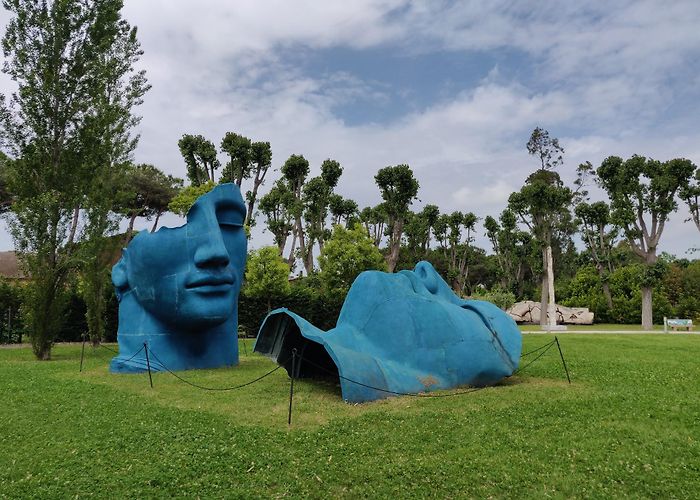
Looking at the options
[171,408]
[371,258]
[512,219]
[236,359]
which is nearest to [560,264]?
[512,219]

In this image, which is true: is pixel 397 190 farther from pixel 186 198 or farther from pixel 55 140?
pixel 55 140

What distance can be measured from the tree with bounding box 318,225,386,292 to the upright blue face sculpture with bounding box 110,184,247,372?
15698 millimetres

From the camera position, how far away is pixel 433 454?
6492 millimetres

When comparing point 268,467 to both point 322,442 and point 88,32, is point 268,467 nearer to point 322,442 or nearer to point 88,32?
point 322,442

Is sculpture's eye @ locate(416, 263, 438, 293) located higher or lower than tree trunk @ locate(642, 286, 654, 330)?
higher

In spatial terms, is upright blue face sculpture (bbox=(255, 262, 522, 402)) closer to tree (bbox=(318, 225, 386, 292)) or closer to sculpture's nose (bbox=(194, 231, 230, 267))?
sculpture's nose (bbox=(194, 231, 230, 267))

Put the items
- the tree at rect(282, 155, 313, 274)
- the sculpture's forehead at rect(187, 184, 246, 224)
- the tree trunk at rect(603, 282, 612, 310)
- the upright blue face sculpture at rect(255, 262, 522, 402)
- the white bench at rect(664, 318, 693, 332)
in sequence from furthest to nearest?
the tree trunk at rect(603, 282, 612, 310), the tree at rect(282, 155, 313, 274), the white bench at rect(664, 318, 693, 332), the sculpture's forehead at rect(187, 184, 246, 224), the upright blue face sculpture at rect(255, 262, 522, 402)

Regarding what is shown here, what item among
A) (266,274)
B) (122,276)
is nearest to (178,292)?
(122,276)

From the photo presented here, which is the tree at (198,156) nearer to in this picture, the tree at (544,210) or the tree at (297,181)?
the tree at (297,181)

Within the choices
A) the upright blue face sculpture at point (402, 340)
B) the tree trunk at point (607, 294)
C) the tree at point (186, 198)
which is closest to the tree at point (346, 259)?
the tree at point (186, 198)

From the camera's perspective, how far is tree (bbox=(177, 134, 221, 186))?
32312 mm

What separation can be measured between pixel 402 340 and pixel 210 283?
5.59 meters

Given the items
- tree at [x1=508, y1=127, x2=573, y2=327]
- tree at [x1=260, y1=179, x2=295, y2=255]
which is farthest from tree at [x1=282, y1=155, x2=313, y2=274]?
tree at [x1=508, y1=127, x2=573, y2=327]

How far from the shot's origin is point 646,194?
31.0 meters
